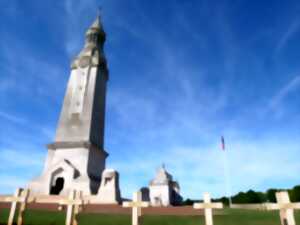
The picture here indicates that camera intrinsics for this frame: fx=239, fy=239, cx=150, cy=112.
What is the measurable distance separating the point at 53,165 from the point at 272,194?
61.9 m

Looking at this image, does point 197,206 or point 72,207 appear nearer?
point 197,206

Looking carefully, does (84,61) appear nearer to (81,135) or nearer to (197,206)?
(81,135)

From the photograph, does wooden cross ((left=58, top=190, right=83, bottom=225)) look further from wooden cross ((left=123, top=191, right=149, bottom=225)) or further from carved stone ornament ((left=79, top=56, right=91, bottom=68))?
carved stone ornament ((left=79, top=56, right=91, bottom=68))

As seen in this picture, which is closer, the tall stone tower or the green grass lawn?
the green grass lawn

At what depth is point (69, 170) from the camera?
111 ft

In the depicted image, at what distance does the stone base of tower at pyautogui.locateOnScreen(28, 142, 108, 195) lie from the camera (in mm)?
32438

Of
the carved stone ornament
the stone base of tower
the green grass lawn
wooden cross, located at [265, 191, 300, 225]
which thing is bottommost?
the green grass lawn

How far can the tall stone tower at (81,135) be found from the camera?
110 feet

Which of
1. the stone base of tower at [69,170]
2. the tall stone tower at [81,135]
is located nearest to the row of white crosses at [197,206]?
the stone base of tower at [69,170]

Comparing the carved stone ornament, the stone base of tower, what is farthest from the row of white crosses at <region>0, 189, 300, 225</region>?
the carved stone ornament

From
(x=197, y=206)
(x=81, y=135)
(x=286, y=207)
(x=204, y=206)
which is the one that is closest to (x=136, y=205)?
(x=197, y=206)

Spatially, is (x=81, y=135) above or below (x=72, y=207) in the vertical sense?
above

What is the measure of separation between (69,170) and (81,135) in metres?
6.27

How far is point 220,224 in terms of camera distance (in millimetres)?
13656
